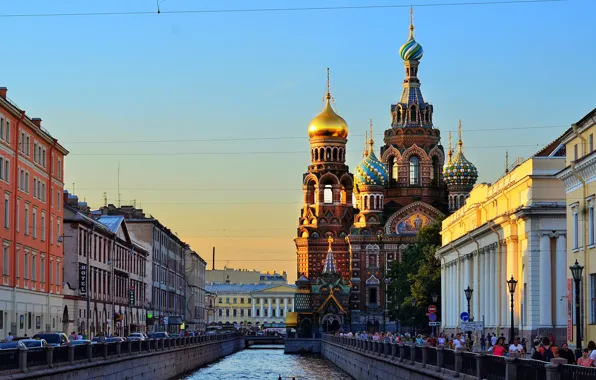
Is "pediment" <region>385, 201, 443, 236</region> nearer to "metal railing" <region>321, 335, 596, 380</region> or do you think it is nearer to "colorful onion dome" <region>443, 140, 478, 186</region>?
"colorful onion dome" <region>443, 140, 478, 186</region>

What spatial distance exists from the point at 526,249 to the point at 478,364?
2914 cm

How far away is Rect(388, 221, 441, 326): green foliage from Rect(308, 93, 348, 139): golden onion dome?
52.7 metres

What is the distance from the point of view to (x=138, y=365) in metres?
57.5

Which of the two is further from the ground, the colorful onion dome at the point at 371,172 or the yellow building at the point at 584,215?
the colorful onion dome at the point at 371,172

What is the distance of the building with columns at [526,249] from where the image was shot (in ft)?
195

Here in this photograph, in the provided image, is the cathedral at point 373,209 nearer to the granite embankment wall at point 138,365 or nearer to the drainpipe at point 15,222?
the granite embankment wall at point 138,365

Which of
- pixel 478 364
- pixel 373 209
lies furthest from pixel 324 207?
pixel 478 364

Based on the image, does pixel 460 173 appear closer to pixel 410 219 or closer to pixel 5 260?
pixel 410 219

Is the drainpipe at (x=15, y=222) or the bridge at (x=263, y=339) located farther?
the bridge at (x=263, y=339)

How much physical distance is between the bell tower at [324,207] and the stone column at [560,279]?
11523cm

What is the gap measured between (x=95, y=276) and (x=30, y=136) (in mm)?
21167

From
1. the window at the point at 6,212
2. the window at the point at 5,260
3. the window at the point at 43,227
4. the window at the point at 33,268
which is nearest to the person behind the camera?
the window at the point at 5,260

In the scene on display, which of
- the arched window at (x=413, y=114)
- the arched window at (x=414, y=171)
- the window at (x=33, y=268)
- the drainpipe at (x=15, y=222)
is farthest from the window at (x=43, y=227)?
the arched window at (x=414, y=171)

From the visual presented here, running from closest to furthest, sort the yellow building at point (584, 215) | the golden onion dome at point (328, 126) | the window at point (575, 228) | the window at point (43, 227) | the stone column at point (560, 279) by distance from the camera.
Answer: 1. the yellow building at point (584, 215)
2. the window at point (575, 228)
3. the stone column at point (560, 279)
4. the window at point (43, 227)
5. the golden onion dome at point (328, 126)
